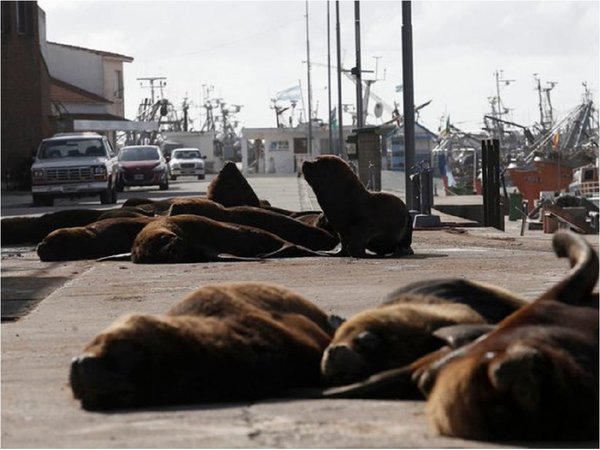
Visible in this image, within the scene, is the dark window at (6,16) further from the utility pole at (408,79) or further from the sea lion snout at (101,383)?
the sea lion snout at (101,383)

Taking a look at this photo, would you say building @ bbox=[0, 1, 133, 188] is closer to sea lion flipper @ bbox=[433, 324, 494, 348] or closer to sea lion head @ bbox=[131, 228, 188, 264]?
sea lion head @ bbox=[131, 228, 188, 264]

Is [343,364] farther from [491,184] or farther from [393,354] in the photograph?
[491,184]

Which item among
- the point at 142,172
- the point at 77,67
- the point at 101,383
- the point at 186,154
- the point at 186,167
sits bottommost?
the point at 101,383

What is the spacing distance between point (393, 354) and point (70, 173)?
3593 cm

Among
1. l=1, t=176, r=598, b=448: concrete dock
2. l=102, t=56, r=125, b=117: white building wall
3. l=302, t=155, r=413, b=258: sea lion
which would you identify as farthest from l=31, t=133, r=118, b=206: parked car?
l=102, t=56, r=125, b=117: white building wall

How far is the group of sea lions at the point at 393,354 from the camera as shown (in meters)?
5.96

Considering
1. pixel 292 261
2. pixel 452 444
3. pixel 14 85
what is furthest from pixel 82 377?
pixel 14 85

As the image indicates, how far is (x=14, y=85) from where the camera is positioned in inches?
2566

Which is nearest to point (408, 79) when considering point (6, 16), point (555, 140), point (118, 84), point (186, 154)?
point (6, 16)

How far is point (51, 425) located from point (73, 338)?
333 cm

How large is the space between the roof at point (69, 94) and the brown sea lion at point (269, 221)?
71.9m

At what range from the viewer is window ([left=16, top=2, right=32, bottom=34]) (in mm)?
65269

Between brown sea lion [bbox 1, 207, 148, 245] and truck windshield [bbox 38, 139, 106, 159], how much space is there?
20.9 m

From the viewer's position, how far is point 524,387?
584 centimetres
